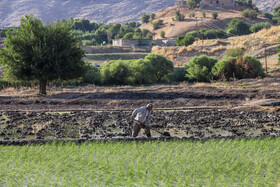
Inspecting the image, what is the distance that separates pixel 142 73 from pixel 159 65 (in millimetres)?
4672

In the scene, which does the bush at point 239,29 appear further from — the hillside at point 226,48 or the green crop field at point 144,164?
the green crop field at point 144,164

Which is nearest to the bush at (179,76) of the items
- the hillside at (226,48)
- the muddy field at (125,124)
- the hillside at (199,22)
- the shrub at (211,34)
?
the muddy field at (125,124)

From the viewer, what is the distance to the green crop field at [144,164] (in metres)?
9.01

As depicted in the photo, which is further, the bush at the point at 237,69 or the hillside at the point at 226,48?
the hillside at the point at 226,48

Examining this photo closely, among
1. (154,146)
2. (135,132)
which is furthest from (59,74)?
(154,146)

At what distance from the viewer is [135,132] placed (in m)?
14.8

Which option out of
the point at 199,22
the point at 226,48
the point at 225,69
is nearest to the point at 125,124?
the point at 225,69

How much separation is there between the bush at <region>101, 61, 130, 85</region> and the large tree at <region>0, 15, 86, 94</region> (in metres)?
10.4

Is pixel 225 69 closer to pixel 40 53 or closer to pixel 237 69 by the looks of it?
pixel 237 69

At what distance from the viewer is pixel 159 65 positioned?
1781 inches

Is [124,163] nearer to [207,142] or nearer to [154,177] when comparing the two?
[154,177]

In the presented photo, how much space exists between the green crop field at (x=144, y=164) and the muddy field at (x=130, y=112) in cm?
209

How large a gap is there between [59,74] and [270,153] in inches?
831

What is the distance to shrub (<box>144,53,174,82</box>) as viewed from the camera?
45.0m
